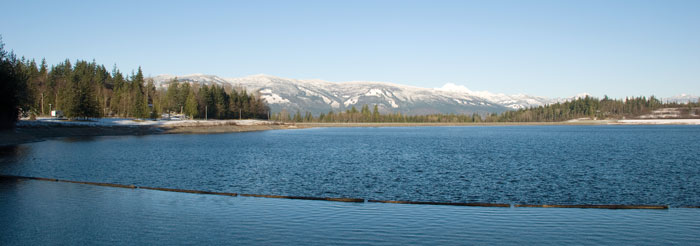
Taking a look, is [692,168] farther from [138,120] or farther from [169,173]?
[138,120]

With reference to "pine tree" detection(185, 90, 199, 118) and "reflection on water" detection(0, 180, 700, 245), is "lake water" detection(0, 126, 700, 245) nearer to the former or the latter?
"reflection on water" detection(0, 180, 700, 245)

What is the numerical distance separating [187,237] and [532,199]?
656 inches

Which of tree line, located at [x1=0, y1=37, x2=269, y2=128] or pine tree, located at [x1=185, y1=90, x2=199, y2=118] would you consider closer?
tree line, located at [x1=0, y1=37, x2=269, y2=128]

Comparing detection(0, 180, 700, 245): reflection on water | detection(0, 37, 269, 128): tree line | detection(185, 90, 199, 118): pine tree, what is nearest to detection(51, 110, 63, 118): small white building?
detection(0, 37, 269, 128): tree line

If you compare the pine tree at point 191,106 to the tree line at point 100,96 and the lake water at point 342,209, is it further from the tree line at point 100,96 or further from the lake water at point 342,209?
the lake water at point 342,209

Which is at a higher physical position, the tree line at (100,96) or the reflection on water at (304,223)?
the tree line at (100,96)

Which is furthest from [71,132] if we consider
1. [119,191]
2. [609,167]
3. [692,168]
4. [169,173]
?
[692,168]

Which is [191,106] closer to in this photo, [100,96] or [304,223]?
[100,96]

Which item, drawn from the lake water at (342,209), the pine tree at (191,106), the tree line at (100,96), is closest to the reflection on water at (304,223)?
the lake water at (342,209)

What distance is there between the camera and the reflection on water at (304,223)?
14.2 meters

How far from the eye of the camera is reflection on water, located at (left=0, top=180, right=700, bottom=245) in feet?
46.6

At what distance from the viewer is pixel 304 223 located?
16.7 m

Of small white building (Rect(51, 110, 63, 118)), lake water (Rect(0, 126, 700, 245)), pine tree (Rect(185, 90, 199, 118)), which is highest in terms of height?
pine tree (Rect(185, 90, 199, 118))

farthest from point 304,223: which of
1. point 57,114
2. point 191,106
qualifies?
point 191,106
